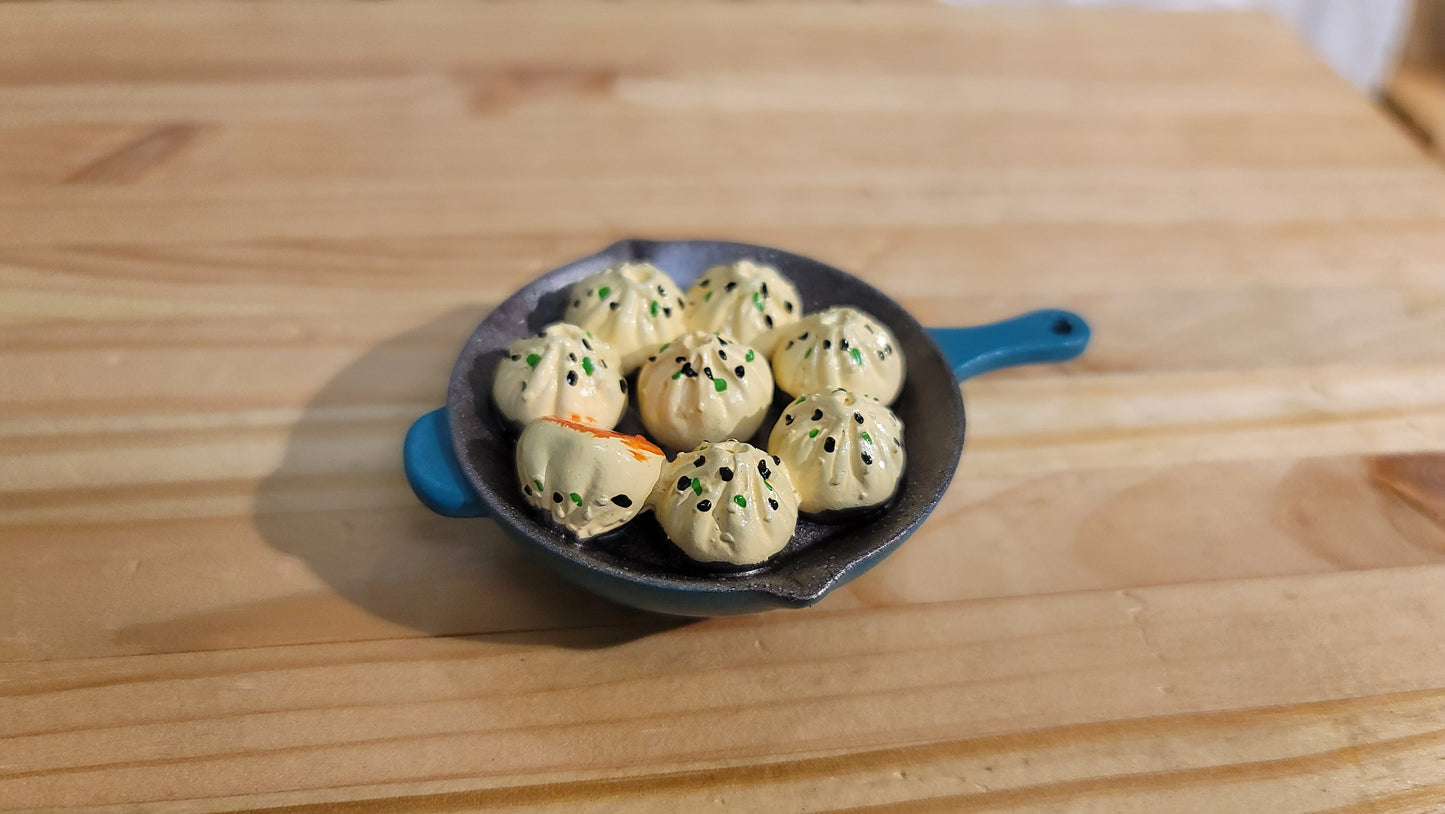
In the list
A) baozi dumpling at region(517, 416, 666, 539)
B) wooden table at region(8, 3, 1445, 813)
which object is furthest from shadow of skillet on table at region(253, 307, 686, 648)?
baozi dumpling at region(517, 416, 666, 539)

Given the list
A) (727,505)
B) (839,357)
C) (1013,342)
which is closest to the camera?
(727,505)

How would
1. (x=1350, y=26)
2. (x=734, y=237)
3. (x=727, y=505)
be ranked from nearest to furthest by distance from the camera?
(x=727, y=505) < (x=734, y=237) < (x=1350, y=26)

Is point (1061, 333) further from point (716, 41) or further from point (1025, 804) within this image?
point (716, 41)

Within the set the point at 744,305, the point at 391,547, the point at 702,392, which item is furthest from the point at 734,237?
the point at 391,547

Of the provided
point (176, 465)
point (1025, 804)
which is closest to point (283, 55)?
point (176, 465)

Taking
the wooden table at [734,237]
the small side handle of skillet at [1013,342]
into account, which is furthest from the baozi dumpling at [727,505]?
the small side handle of skillet at [1013,342]

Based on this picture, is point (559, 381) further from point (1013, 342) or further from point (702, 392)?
point (1013, 342)

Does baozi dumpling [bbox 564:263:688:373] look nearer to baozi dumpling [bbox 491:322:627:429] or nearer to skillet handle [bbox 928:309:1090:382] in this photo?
baozi dumpling [bbox 491:322:627:429]
